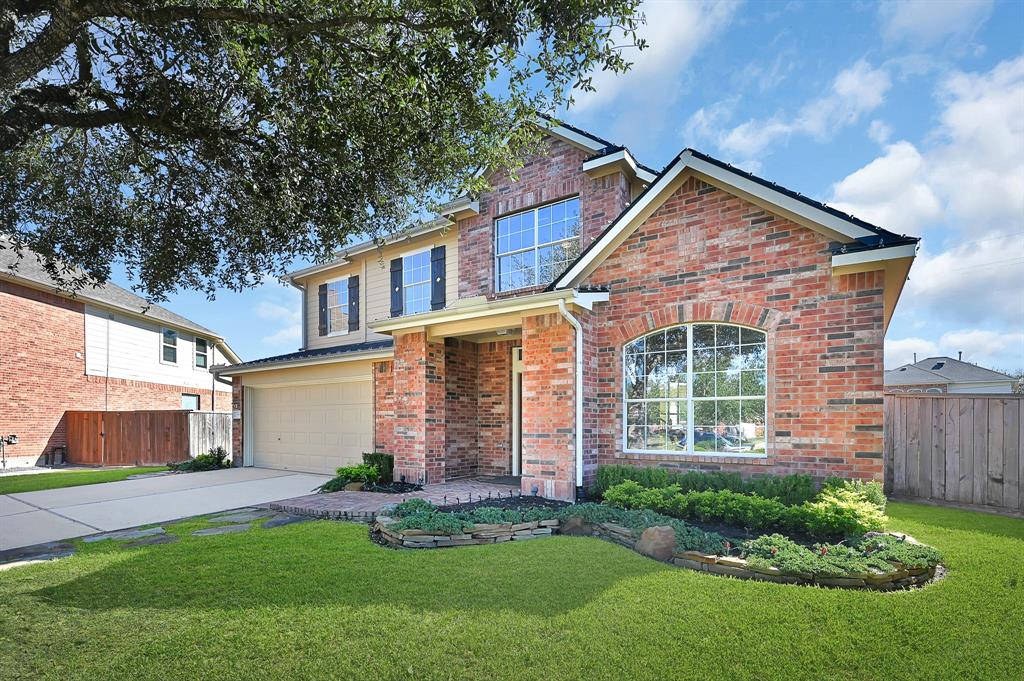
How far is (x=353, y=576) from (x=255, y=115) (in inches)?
213

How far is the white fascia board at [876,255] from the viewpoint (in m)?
6.62

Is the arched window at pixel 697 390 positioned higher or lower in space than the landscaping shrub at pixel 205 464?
higher

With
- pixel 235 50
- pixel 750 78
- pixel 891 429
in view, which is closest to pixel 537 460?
pixel 891 429

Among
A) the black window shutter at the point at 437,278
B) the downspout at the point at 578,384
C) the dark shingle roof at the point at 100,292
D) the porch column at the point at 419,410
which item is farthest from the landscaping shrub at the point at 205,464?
the downspout at the point at 578,384

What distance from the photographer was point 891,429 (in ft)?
31.0

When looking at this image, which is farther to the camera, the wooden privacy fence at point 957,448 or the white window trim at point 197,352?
the white window trim at point 197,352

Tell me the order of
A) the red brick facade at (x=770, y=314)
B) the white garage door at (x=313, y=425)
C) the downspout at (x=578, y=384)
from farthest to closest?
the white garage door at (x=313, y=425)
the downspout at (x=578, y=384)
the red brick facade at (x=770, y=314)

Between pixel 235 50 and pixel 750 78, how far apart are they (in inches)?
365

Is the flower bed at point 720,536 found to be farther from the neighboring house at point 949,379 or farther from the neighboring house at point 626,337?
the neighboring house at point 949,379

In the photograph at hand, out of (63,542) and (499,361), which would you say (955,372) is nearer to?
(499,361)

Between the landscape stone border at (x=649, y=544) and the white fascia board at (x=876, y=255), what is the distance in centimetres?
345

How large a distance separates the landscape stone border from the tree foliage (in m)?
4.54

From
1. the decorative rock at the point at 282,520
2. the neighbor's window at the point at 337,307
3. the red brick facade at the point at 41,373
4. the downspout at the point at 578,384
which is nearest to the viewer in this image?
the decorative rock at the point at 282,520

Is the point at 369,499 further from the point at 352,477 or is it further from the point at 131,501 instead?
the point at 131,501
